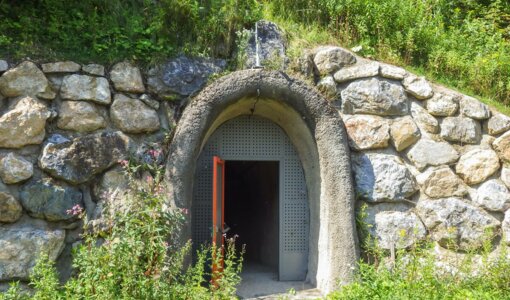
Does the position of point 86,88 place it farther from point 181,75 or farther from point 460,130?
point 460,130

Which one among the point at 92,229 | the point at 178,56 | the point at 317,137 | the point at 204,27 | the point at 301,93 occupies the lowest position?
the point at 92,229

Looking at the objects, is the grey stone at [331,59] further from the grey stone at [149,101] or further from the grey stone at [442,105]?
the grey stone at [149,101]

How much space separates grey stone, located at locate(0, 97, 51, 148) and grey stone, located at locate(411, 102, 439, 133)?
13.3 feet

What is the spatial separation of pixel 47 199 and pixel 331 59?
354 cm

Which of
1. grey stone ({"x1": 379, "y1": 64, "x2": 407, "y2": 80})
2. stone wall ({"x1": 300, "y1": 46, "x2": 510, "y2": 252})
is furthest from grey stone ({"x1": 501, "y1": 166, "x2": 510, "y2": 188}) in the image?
grey stone ({"x1": 379, "y1": 64, "x2": 407, "y2": 80})

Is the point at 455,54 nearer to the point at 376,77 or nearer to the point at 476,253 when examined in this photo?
the point at 376,77

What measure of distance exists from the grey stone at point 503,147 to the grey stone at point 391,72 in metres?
1.34

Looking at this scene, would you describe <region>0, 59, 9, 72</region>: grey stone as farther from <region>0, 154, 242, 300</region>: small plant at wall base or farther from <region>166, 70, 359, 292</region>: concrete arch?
<region>166, 70, 359, 292</region>: concrete arch

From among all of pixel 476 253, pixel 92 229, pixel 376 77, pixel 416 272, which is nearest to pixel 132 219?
pixel 92 229

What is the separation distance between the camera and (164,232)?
4445mm

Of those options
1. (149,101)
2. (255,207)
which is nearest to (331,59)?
(149,101)

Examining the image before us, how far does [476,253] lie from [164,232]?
342 centimetres

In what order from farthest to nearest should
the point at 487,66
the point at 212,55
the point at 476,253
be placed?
the point at 487,66 < the point at 212,55 < the point at 476,253

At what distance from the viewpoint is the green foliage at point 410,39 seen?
6.70 m
